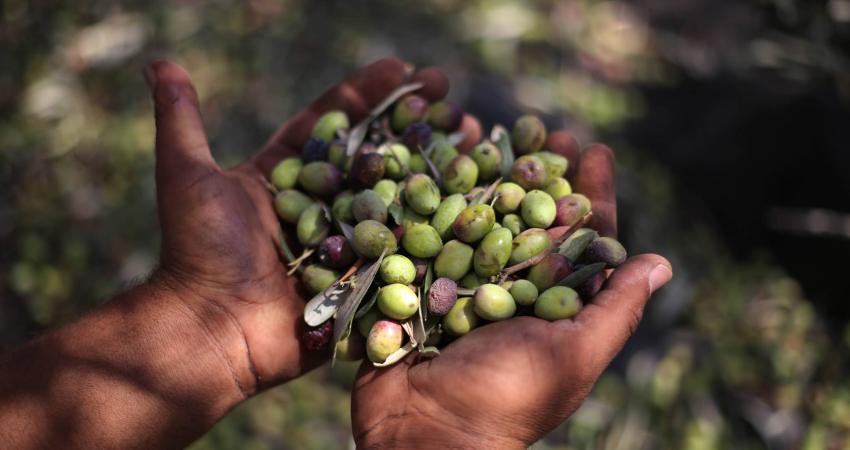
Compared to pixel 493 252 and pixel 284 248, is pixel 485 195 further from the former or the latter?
pixel 284 248

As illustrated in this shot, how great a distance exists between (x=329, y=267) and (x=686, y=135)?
2.86 meters

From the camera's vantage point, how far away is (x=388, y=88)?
8.83 feet

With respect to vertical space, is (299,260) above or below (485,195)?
below

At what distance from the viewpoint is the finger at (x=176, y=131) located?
2180 mm

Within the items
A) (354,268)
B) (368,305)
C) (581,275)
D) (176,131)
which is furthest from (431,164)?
(176,131)

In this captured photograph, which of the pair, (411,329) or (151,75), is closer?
(411,329)

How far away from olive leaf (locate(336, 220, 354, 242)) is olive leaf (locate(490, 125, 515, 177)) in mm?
561

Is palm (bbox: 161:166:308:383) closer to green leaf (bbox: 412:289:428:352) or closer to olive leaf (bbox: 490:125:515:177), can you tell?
green leaf (bbox: 412:289:428:352)

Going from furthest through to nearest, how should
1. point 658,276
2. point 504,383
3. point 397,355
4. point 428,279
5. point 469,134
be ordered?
1. point 469,134
2. point 428,279
3. point 397,355
4. point 658,276
5. point 504,383

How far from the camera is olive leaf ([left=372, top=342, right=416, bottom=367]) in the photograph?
6.44ft

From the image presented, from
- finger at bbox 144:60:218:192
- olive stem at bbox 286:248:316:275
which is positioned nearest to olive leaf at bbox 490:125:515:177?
olive stem at bbox 286:248:316:275

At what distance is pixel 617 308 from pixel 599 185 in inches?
24.0

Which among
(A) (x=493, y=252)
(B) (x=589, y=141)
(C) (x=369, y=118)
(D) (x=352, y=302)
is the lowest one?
(B) (x=589, y=141)

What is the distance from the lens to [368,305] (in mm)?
2027
